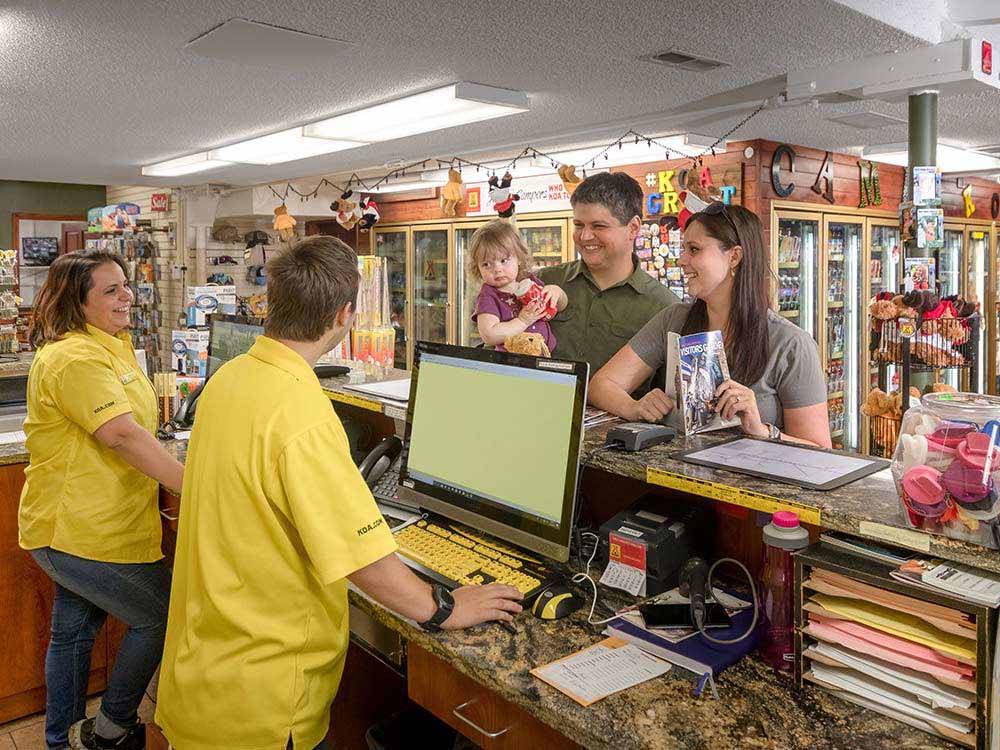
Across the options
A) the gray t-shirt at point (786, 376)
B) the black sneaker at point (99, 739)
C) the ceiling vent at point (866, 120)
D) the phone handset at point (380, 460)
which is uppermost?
the ceiling vent at point (866, 120)

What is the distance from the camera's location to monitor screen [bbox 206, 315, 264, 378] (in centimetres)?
341

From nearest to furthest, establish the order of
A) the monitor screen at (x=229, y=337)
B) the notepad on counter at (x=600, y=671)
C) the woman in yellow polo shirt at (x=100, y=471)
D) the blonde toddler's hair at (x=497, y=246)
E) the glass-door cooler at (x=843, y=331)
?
1. the notepad on counter at (x=600, y=671)
2. the woman in yellow polo shirt at (x=100, y=471)
3. the blonde toddler's hair at (x=497, y=246)
4. the monitor screen at (x=229, y=337)
5. the glass-door cooler at (x=843, y=331)

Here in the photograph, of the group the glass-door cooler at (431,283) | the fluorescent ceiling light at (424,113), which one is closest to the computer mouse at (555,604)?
the fluorescent ceiling light at (424,113)

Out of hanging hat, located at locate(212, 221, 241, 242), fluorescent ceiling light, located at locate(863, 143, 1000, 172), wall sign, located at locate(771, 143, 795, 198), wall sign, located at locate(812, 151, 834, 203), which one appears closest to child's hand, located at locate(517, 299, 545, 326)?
wall sign, located at locate(771, 143, 795, 198)

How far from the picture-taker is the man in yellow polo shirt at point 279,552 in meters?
1.53

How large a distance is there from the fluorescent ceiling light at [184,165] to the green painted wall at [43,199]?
4.27 meters

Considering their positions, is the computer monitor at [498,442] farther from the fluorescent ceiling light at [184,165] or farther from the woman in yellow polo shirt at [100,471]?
the fluorescent ceiling light at [184,165]

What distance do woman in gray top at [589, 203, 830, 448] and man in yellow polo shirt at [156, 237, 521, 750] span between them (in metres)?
0.84

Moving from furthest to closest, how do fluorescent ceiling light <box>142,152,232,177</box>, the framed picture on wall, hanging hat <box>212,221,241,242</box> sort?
the framed picture on wall < hanging hat <box>212,221,241,242</box> < fluorescent ceiling light <box>142,152,232,177</box>

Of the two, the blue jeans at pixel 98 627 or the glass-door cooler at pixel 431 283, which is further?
the glass-door cooler at pixel 431 283

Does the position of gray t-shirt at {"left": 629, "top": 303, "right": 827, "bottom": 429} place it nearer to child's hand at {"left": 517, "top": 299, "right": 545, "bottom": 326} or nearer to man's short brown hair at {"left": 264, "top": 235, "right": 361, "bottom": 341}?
child's hand at {"left": 517, "top": 299, "right": 545, "bottom": 326}

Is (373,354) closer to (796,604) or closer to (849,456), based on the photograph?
(849,456)

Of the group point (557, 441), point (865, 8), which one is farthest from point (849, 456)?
point (865, 8)

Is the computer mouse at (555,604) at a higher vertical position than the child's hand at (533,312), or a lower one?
lower
